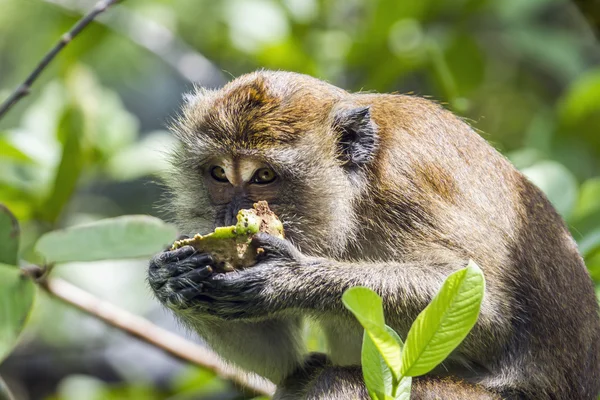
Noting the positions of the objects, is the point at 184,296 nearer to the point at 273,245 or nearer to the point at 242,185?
the point at 273,245

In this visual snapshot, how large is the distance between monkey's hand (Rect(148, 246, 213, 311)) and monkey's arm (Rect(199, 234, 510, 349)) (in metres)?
0.06

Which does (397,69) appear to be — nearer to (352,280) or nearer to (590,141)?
(590,141)

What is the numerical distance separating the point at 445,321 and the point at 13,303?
2382 mm

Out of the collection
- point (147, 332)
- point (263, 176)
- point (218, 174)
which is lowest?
point (147, 332)

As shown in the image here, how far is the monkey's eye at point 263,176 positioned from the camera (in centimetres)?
553

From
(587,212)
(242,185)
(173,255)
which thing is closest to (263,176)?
(242,185)

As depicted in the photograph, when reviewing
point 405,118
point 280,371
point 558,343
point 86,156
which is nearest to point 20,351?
point 86,156

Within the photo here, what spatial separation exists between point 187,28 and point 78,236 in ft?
20.2

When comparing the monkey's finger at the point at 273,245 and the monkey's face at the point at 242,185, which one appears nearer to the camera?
the monkey's finger at the point at 273,245

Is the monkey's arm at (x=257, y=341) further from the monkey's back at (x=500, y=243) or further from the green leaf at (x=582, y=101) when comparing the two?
the green leaf at (x=582, y=101)

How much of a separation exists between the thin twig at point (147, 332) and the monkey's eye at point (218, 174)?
4.10 feet

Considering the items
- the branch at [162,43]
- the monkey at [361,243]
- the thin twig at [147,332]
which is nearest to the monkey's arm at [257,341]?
the monkey at [361,243]

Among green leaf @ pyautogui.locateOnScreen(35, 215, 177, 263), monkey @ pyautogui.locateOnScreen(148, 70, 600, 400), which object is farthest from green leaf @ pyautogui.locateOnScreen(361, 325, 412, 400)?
green leaf @ pyautogui.locateOnScreen(35, 215, 177, 263)

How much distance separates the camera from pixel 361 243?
5.58 metres
